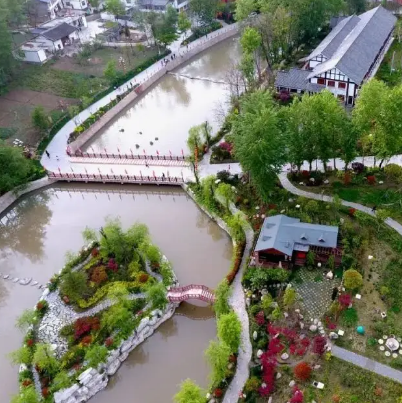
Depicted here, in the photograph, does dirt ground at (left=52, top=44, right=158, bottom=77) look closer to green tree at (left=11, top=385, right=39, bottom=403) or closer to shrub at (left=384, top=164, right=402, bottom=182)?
shrub at (left=384, top=164, right=402, bottom=182)

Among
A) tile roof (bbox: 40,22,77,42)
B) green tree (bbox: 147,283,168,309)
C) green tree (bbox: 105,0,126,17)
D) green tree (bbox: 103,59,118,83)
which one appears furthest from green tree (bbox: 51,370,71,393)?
green tree (bbox: 105,0,126,17)

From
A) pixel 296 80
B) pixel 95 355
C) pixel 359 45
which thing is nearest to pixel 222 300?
pixel 95 355

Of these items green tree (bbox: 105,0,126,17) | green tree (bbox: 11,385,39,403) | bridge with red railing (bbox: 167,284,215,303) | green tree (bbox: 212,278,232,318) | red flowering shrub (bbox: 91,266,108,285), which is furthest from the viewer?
green tree (bbox: 105,0,126,17)

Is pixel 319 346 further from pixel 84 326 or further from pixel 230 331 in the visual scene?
pixel 84 326

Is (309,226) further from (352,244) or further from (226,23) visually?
(226,23)

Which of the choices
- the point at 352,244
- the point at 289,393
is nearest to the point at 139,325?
the point at 289,393

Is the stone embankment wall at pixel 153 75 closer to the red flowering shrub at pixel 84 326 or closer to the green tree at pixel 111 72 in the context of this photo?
the green tree at pixel 111 72
